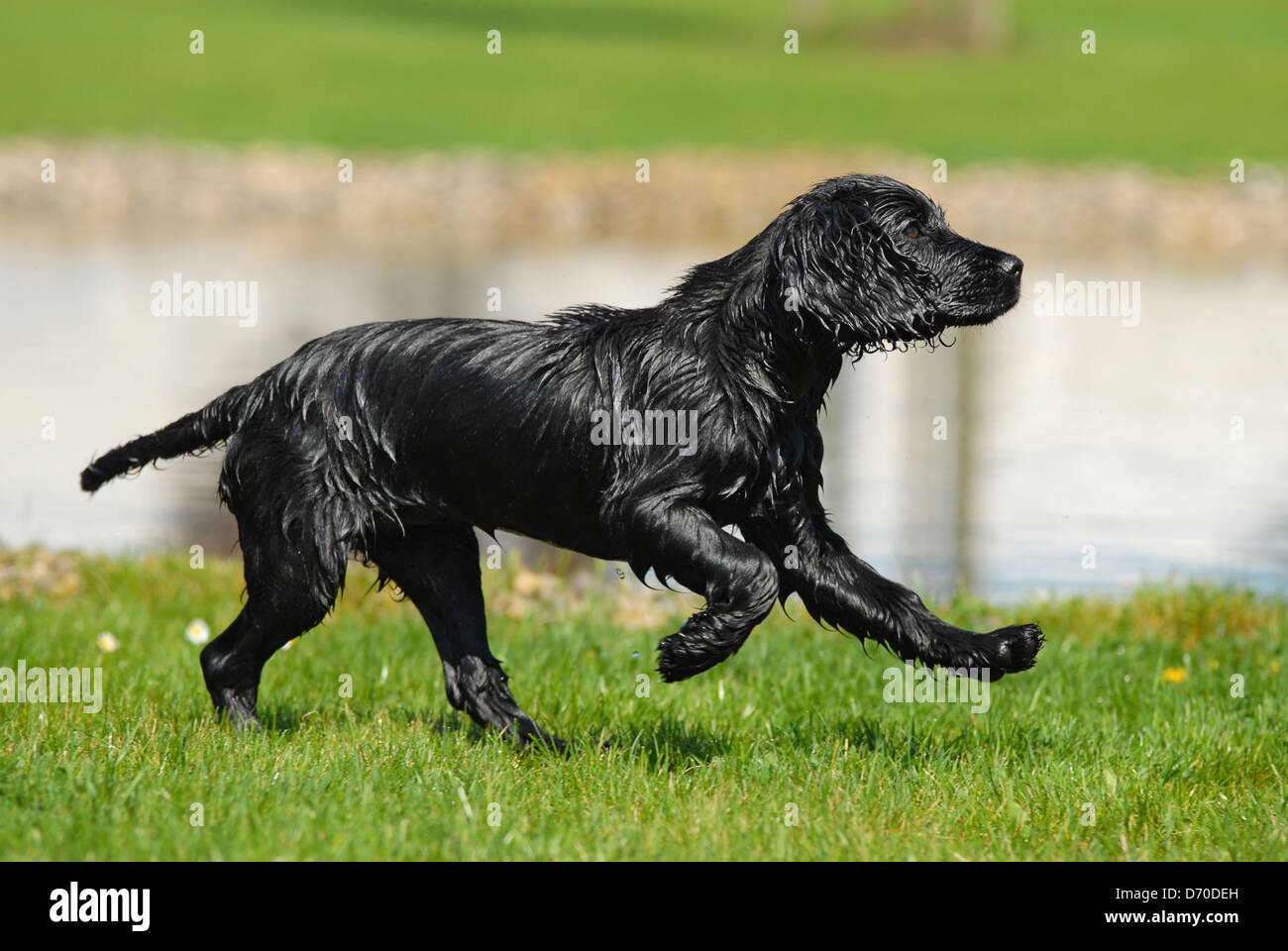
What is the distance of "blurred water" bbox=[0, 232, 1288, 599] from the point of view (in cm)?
964

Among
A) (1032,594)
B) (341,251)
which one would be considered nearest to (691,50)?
(341,251)

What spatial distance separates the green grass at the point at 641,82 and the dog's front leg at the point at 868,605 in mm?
28678

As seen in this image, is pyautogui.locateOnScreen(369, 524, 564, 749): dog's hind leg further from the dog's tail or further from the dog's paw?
the dog's paw

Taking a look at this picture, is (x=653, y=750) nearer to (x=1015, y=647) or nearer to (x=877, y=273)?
(x=1015, y=647)

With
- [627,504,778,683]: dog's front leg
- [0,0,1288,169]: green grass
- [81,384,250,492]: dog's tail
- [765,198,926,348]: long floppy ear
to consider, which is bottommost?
[627,504,778,683]: dog's front leg

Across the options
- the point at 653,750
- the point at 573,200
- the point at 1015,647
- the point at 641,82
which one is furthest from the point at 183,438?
the point at 641,82

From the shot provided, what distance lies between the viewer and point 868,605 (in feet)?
16.6

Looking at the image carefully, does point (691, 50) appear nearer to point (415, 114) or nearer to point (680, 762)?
point (415, 114)

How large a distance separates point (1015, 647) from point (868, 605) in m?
0.43

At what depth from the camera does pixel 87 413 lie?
12578 mm

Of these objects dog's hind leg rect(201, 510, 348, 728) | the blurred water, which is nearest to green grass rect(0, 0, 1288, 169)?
the blurred water

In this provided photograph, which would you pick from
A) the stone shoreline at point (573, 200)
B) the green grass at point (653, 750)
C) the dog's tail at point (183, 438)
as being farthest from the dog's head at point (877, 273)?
the stone shoreline at point (573, 200)

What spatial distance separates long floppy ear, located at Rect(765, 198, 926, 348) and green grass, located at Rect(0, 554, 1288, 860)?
1.33 metres

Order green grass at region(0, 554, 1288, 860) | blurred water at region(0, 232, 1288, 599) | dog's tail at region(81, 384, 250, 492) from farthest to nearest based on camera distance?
blurred water at region(0, 232, 1288, 599) < dog's tail at region(81, 384, 250, 492) < green grass at region(0, 554, 1288, 860)
